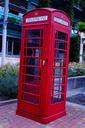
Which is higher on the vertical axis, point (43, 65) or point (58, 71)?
point (43, 65)

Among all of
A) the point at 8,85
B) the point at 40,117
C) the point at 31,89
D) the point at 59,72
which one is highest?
the point at 59,72

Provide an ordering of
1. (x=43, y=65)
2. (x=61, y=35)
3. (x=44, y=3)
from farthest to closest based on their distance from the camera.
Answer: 1. (x=44, y=3)
2. (x=61, y=35)
3. (x=43, y=65)

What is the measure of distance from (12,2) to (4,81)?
17756 mm

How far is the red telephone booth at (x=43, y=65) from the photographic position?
235 inches

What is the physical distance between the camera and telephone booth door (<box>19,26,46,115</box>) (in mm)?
6105

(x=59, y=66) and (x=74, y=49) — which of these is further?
(x=74, y=49)

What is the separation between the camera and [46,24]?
592 cm

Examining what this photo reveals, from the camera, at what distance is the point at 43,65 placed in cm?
601

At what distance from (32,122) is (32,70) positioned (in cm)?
117

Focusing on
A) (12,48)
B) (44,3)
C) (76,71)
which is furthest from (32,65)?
(44,3)

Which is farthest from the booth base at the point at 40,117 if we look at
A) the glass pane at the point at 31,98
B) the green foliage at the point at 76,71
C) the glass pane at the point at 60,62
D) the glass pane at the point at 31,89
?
the green foliage at the point at 76,71

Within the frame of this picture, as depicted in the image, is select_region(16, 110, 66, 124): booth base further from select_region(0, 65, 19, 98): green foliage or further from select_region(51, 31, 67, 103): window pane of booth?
select_region(0, 65, 19, 98): green foliage

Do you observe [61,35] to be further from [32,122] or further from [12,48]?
[12,48]

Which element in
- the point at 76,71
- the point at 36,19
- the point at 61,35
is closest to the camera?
the point at 36,19
